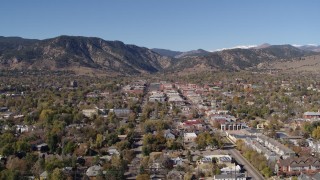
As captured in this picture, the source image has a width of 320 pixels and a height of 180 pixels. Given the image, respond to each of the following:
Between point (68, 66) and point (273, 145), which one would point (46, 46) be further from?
point (273, 145)

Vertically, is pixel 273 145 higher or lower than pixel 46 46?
lower

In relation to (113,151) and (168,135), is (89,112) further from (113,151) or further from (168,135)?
(113,151)

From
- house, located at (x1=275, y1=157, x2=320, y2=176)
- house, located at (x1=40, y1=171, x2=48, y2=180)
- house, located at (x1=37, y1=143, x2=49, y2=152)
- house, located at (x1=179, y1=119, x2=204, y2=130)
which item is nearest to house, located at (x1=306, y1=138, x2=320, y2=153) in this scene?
house, located at (x1=275, y1=157, x2=320, y2=176)

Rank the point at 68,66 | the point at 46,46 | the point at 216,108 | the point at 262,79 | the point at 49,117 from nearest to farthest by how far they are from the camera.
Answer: the point at 49,117 → the point at 216,108 → the point at 262,79 → the point at 68,66 → the point at 46,46

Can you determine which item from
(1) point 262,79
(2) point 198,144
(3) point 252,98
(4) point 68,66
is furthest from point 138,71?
(2) point 198,144

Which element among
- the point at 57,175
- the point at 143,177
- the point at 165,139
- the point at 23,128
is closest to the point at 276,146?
the point at 165,139

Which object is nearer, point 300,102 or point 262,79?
point 300,102

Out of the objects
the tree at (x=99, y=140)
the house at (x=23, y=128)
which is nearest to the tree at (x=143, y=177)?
the tree at (x=99, y=140)

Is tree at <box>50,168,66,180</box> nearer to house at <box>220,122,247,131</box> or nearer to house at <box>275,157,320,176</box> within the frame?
house at <box>275,157,320,176</box>
